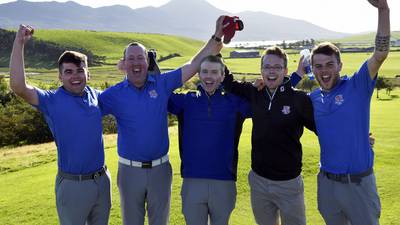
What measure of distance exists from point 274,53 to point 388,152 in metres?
10.6

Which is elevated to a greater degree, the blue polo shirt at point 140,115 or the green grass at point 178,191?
the blue polo shirt at point 140,115

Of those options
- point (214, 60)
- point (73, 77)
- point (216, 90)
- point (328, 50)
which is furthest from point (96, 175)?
point (328, 50)

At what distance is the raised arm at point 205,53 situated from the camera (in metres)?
7.21

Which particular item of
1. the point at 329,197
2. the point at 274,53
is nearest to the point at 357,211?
the point at 329,197

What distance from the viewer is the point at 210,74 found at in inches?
258

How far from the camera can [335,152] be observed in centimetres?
595

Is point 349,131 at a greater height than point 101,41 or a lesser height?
lesser

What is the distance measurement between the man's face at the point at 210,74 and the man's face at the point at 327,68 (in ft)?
4.78

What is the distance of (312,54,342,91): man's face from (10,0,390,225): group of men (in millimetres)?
16

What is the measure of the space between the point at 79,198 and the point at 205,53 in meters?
3.15

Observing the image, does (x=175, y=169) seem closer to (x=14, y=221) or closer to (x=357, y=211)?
(x=14, y=221)

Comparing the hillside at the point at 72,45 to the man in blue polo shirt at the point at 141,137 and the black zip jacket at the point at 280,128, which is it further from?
the black zip jacket at the point at 280,128

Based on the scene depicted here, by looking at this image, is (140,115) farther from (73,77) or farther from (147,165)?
(73,77)

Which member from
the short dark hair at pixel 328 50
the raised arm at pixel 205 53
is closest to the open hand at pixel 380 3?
the short dark hair at pixel 328 50
